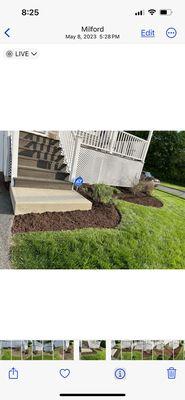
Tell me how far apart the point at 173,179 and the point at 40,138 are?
2.07 m

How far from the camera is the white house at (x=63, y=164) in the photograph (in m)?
2.63

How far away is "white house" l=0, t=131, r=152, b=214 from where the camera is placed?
8.63ft

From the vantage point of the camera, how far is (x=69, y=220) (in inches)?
95.7

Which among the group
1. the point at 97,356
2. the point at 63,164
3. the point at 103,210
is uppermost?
the point at 63,164

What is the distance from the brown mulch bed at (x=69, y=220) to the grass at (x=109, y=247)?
84mm

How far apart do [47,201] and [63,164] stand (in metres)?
0.78
